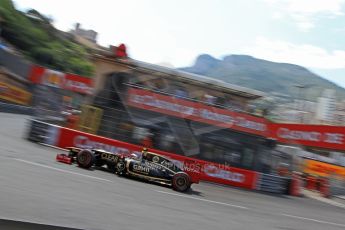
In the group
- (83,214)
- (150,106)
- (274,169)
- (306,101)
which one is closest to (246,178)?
(274,169)

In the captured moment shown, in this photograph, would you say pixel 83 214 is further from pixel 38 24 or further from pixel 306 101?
pixel 38 24

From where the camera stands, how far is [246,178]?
19469 millimetres

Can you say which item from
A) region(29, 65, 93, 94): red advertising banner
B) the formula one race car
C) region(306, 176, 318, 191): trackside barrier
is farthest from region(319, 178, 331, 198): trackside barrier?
region(29, 65, 93, 94): red advertising banner

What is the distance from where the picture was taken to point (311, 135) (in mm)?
28188

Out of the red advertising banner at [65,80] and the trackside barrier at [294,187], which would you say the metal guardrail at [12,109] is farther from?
the trackside barrier at [294,187]

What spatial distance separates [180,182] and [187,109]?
298 inches

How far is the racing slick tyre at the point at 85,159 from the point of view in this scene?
13.2 meters

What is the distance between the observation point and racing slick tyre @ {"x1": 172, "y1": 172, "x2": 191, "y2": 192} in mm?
13023

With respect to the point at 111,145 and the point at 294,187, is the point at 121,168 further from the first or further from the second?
the point at 294,187

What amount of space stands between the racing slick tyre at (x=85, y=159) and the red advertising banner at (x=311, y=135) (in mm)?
15269

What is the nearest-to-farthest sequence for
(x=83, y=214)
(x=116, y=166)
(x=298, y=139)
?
(x=83, y=214) < (x=116, y=166) < (x=298, y=139)

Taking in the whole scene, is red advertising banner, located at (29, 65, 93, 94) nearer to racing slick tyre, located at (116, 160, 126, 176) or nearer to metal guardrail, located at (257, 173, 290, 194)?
metal guardrail, located at (257, 173, 290, 194)

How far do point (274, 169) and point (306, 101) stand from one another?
64.5 ft

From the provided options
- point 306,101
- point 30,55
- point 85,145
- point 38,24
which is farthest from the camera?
point 38,24
